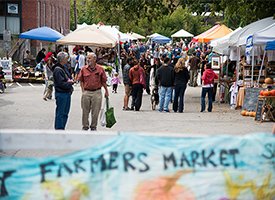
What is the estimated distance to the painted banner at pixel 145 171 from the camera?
18.1 feet

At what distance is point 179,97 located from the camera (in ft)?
68.1

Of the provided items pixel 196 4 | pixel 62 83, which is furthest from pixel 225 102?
pixel 62 83

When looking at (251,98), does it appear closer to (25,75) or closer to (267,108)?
(267,108)

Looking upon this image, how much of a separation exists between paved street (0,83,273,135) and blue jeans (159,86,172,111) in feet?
0.94

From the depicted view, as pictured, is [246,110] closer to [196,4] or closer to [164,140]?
[196,4]

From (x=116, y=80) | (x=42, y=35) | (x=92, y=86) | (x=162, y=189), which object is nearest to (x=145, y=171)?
(x=162, y=189)

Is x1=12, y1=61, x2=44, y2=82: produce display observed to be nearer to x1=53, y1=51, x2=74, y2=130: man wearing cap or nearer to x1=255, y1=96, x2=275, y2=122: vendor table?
x1=255, y1=96, x2=275, y2=122: vendor table

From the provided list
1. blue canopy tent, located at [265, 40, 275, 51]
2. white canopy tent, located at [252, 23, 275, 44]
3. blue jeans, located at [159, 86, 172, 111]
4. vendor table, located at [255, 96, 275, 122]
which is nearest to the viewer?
vendor table, located at [255, 96, 275, 122]

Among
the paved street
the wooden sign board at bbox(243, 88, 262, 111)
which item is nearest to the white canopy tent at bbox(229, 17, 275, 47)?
the paved street

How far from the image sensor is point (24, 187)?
5.49 m

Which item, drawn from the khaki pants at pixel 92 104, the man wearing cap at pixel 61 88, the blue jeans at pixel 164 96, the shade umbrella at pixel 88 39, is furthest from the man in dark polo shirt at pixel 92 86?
the shade umbrella at pixel 88 39

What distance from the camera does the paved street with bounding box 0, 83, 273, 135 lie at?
15.8 meters

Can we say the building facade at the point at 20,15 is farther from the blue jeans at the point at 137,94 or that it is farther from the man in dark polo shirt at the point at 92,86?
the man in dark polo shirt at the point at 92,86

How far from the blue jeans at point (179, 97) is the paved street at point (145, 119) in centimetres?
31
